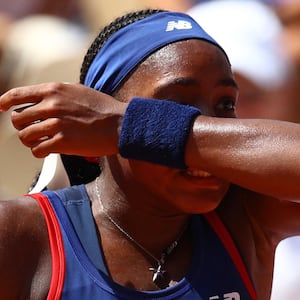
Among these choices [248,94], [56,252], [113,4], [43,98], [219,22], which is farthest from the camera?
[113,4]

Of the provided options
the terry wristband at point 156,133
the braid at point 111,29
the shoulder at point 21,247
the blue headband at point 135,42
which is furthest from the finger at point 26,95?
the braid at point 111,29

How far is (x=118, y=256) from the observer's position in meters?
2.21

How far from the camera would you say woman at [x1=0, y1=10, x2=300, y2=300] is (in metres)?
1.93

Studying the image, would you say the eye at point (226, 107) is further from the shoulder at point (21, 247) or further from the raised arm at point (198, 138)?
the shoulder at point (21, 247)

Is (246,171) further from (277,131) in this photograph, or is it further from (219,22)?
(219,22)

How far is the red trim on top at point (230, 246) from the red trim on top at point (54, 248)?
424mm

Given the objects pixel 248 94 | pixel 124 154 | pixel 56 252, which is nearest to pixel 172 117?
pixel 124 154

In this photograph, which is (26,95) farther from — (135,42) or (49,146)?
(135,42)

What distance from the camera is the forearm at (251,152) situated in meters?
1.93

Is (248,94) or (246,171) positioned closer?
(246,171)

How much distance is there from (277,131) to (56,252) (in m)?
0.55

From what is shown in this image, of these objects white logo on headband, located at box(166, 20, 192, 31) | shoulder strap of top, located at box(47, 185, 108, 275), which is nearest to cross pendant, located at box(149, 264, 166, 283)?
shoulder strap of top, located at box(47, 185, 108, 275)

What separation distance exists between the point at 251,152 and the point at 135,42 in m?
0.52

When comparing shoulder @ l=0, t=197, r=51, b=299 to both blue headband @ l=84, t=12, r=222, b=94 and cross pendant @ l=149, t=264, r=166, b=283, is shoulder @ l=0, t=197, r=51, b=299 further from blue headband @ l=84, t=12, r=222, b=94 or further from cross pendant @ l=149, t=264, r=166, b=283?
blue headband @ l=84, t=12, r=222, b=94
